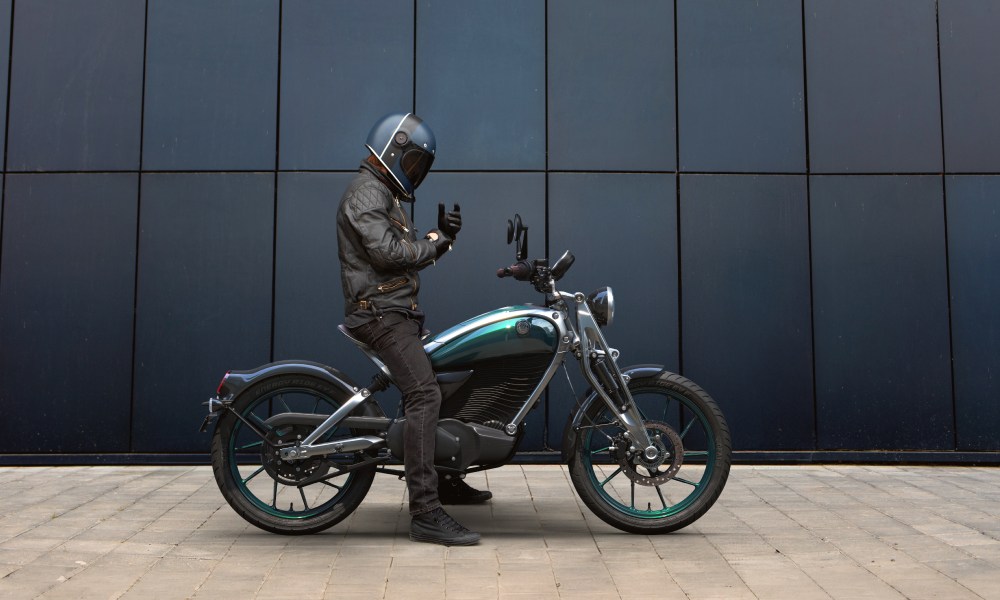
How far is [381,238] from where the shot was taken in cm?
467

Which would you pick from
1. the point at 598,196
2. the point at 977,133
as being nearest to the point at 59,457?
the point at 598,196

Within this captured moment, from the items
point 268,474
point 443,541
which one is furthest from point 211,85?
point 443,541

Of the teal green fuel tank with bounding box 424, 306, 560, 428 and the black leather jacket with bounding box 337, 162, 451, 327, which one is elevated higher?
the black leather jacket with bounding box 337, 162, 451, 327

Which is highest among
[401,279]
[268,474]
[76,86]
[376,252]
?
[76,86]

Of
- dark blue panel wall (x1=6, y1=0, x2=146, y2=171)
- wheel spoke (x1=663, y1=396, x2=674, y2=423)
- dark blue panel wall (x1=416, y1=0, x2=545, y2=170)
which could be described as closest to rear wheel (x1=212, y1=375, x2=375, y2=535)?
wheel spoke (x1=663, y1=396, x2=674, y2=423)

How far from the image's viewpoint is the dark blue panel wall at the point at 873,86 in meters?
7.73

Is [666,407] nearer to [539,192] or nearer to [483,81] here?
[539,192]

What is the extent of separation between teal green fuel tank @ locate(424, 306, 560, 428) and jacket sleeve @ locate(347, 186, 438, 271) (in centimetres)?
43

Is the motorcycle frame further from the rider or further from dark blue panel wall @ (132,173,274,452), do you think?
dark blue panel wall @ (132,173,274,452)

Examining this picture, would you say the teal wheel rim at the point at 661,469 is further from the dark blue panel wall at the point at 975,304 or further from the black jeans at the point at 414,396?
the dark blue panel wall at the point at 975,304

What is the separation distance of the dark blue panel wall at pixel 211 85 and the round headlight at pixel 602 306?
146 inches

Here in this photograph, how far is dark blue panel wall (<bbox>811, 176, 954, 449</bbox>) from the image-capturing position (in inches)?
298

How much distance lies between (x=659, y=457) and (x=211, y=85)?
4.98 m

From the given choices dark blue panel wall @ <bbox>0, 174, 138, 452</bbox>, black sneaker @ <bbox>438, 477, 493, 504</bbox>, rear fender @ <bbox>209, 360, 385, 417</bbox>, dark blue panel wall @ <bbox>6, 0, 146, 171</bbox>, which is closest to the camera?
rear fender @ <bbox>209, 360, 385, 417</bbox>
